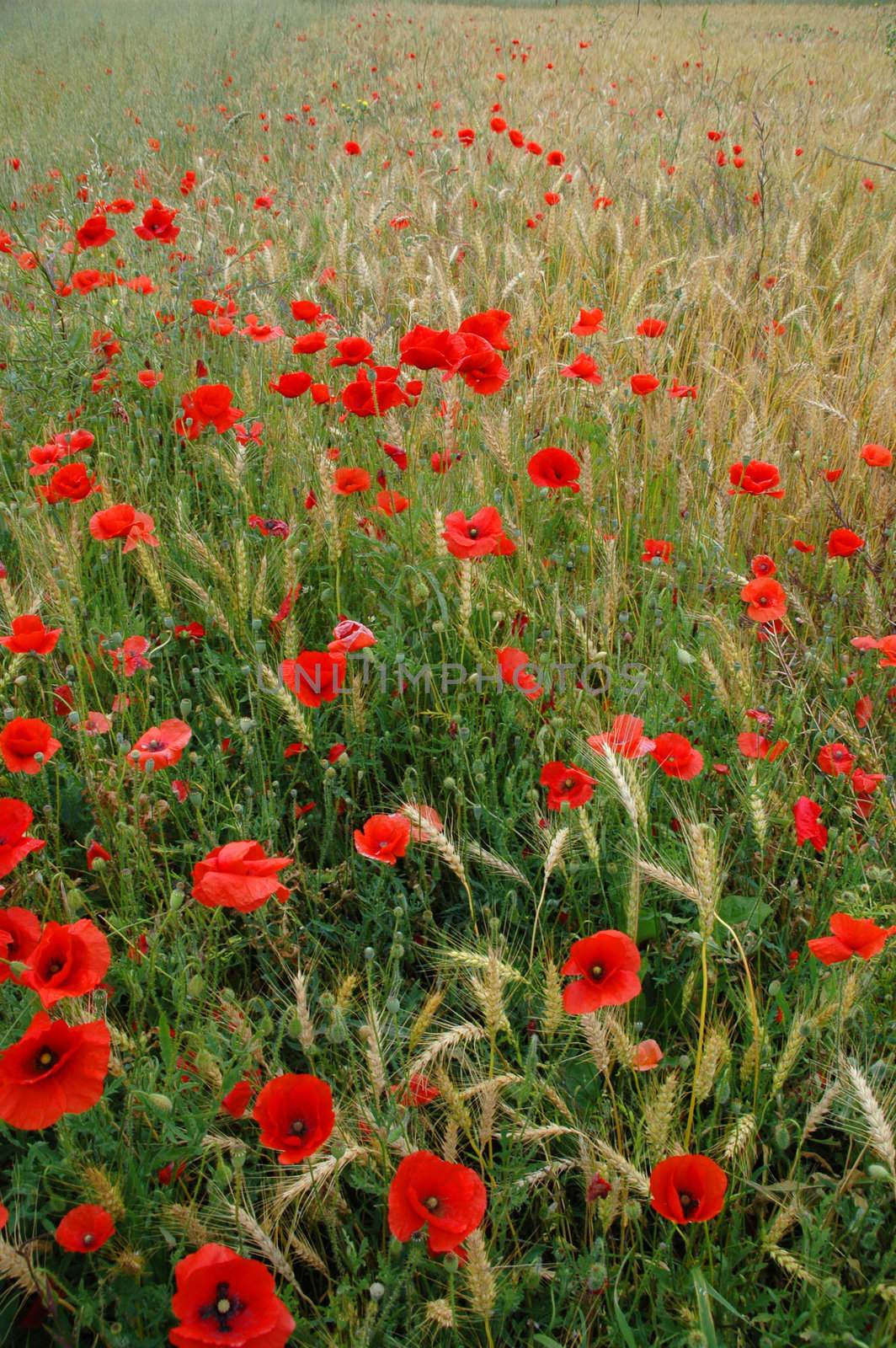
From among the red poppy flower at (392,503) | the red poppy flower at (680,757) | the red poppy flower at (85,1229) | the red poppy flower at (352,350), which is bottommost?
the red poppy flower at (85,1229)

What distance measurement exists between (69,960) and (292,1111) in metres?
0.30

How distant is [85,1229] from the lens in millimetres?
956

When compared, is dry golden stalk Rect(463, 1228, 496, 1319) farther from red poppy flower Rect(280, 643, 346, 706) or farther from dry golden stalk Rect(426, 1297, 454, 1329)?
red poppy flower Rect(280, 643, 346, 706)

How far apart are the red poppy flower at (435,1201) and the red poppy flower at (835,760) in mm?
960

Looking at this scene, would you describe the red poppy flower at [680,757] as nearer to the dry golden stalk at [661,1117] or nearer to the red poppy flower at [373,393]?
the dry golden stalk at [661,1117]

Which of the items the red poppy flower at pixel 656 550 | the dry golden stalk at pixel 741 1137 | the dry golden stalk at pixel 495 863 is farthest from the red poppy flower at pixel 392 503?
the dry golden stalk at pixel 741 1137

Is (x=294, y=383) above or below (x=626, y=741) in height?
above

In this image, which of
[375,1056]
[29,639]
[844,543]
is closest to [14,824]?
[29,639]

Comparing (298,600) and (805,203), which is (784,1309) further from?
(805,203)

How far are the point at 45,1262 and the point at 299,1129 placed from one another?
0.34m

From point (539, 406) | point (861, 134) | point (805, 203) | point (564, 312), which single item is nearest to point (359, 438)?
point (539, 406)

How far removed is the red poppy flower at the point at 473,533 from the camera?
1493mm

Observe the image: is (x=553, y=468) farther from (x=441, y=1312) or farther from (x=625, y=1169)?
(x=441, y=1312)

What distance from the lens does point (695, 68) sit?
741cm
